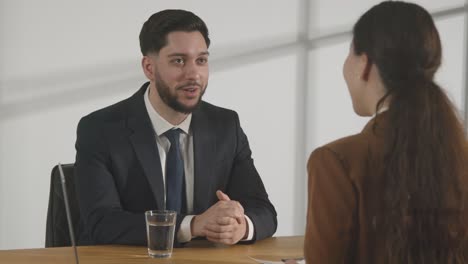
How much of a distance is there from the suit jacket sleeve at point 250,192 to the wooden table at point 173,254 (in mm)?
95

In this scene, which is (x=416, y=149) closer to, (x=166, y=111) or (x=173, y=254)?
(x=173, y=254)

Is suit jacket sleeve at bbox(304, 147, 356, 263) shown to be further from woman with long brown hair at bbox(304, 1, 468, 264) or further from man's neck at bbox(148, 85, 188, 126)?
man's neck at bbox(148, 85, 188, 126)

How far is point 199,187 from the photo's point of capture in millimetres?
2746

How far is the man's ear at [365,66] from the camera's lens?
1.63 metres

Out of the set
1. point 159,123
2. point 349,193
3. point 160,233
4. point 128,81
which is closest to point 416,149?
point 349,193

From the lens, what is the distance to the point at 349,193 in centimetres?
157

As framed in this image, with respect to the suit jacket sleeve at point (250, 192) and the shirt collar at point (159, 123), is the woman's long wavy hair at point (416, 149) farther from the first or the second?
the shirt collar at point (159, 123)

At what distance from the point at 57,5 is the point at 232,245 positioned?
2421 mm

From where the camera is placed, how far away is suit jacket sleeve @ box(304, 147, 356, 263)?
1.57 metres

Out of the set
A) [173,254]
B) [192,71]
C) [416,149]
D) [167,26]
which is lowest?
[173,254]

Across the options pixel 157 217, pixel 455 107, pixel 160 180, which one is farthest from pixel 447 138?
pixel 160 180

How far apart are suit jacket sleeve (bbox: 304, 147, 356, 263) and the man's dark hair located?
1311mm

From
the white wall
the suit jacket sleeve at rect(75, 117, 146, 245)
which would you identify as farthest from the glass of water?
the white wall

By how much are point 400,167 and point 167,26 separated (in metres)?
1.46
